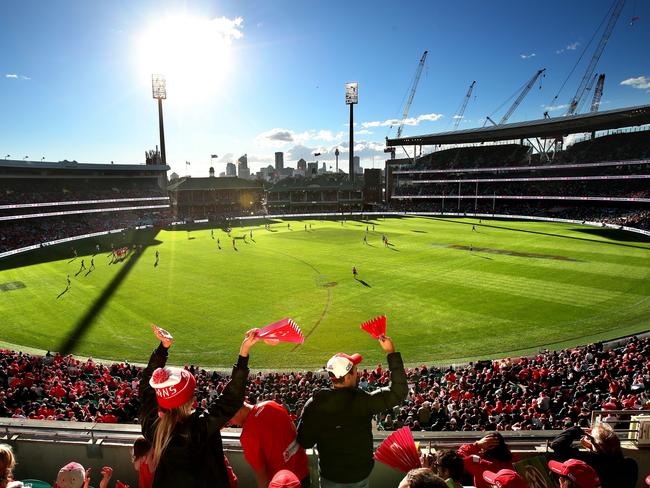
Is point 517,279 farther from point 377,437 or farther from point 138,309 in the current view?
point 377,437

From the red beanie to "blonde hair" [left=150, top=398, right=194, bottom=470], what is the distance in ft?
0.18

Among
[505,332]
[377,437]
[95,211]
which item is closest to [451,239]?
[505,332]

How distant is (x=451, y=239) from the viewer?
52.4m

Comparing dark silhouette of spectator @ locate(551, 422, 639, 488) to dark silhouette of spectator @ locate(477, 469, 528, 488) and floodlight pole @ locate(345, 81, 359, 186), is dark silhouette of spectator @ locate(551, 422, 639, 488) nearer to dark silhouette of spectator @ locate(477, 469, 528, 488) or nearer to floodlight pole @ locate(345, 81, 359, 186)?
dark silhouette of spectator @ locate(477, 469, 528, 488)

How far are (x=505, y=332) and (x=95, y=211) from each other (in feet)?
240

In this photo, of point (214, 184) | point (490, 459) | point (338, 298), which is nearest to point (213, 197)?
point (214, 184)

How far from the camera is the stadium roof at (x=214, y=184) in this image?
339ft

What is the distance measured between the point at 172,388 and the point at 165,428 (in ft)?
1.03

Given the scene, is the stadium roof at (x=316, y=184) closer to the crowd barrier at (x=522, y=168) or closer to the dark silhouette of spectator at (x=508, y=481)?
the crowd barrier at (x=522, y=168)

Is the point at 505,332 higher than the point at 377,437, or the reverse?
the point at 377,437

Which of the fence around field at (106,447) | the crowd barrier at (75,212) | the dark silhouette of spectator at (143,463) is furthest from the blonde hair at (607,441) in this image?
the crowd barrier at (75,212)

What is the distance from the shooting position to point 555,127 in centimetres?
7631

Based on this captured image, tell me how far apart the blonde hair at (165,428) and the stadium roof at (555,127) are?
264 ft

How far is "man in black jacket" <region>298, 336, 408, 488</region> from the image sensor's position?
148 inches
